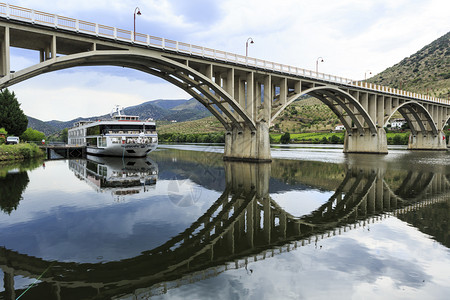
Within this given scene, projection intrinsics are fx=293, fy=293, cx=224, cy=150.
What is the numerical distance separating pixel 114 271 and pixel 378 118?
66122 mm

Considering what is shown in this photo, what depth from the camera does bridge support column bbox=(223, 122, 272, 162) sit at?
37.8 metres

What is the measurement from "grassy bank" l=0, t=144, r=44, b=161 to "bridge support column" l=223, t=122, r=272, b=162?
29970 mm

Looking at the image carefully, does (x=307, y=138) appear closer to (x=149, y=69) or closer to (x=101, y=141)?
(x=101, y=141)

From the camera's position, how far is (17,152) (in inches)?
1671

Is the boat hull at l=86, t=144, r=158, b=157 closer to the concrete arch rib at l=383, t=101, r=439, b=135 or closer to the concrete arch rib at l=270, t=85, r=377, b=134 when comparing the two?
the concrete arch rib at l=270, t=85, r=377, b=134

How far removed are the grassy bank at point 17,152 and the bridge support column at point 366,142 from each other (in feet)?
198

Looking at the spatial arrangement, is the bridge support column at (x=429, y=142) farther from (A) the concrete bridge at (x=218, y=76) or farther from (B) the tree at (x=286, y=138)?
(B) the tree at (x=286, y=138)

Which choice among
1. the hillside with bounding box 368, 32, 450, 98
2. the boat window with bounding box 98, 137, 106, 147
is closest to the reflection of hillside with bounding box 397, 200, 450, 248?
the boat window with bounding box 98, 137, 106, 147

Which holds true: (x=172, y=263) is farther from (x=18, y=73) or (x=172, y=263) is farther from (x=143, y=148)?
(x=143, y=148)

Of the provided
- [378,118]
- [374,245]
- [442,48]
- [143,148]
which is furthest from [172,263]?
Answer: [442,48]

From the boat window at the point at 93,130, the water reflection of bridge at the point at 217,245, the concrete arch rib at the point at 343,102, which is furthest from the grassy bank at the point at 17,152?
the concrete arch rib at the point at 343,102

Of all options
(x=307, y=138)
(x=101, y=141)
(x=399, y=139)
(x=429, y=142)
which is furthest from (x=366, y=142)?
(x=399, y=139)

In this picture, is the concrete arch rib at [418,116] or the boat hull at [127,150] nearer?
the boat hull at [127,150]

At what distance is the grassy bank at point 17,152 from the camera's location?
39.0 meters
